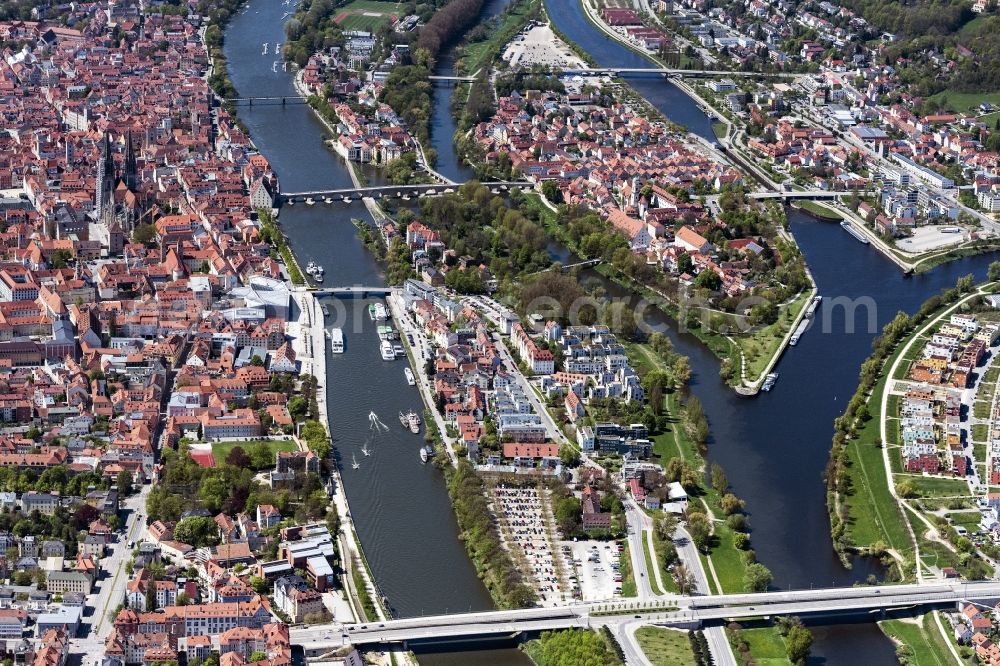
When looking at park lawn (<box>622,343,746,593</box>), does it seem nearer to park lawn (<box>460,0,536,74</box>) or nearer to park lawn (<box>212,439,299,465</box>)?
park lawn (<box>212,439,299,465</box>)

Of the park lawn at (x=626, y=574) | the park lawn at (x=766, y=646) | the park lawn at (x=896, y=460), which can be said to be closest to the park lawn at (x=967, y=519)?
the park lawn at (x=896, y=460)

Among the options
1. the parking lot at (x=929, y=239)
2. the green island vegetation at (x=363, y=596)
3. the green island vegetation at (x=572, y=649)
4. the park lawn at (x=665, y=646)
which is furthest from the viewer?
the parking lot at (x=929, y=239)

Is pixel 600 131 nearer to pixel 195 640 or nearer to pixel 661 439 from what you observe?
pixel 661 439

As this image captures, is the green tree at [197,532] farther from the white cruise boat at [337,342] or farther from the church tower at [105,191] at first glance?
the church tower at [105,191]

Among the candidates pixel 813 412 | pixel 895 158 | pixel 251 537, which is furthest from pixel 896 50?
pixel 251 537

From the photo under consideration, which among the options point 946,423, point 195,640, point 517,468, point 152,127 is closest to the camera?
point 195,640
